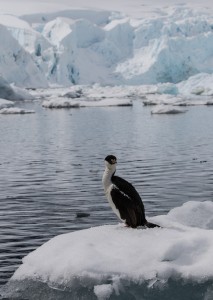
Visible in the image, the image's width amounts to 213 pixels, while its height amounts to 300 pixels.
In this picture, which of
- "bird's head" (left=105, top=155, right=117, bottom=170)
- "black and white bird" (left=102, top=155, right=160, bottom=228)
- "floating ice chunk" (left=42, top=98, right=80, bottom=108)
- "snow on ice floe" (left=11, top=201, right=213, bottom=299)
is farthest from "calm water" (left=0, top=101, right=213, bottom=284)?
"floating ice chunk" (left=42, top=98, right=80, bottom=108)

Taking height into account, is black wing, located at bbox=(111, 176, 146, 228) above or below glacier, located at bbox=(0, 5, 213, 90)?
below

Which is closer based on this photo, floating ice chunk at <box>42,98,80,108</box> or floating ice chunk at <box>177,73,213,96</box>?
floating ice chunk at <box>42,98,80,108</box>

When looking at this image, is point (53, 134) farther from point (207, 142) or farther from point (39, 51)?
point (39, 51)

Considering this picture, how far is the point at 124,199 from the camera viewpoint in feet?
32.5

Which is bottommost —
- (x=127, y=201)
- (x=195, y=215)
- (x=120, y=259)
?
(x=195, y=215)

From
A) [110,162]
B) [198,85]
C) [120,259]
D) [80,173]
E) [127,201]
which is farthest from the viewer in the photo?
[198,85]

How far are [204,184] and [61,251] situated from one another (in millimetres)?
14486

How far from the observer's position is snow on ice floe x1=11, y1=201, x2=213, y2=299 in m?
7.58

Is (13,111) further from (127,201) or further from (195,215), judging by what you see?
(127,201)

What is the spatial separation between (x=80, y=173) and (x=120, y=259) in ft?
58.6

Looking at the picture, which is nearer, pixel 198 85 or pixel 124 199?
pixel 124 199

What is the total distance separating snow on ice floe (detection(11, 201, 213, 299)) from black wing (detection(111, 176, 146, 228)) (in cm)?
78

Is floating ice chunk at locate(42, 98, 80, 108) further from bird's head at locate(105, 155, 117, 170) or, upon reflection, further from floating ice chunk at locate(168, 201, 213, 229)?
bird's head at locate(105, 155, 117, 170)

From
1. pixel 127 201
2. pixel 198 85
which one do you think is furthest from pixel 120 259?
pixel 198 85
